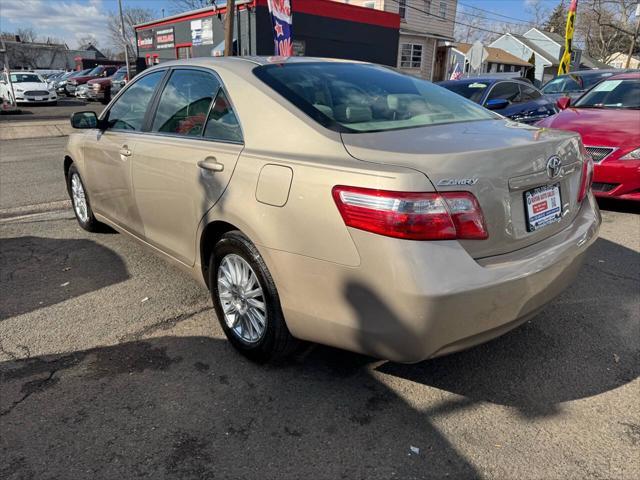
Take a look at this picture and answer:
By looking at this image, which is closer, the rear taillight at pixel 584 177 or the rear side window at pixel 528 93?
the rear taillight at pixel 584 177

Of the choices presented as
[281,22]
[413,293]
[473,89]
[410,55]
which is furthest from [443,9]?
[413,293]

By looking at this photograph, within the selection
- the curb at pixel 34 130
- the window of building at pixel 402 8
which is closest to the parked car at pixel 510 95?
the curb at pixel 34 130

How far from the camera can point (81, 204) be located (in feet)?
16.4

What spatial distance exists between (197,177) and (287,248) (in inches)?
35.2

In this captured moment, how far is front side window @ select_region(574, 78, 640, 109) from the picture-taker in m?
6.63

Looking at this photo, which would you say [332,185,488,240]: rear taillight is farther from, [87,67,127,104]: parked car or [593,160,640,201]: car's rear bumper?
[87,67,127,104]: parked car

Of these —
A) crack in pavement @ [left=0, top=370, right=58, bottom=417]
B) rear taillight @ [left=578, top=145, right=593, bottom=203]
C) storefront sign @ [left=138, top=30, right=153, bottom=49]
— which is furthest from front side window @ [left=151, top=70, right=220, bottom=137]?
storefront sign @ [left=138, top=30, right=153, bottom=49]

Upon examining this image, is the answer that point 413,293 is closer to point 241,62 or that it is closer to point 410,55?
point 241,62

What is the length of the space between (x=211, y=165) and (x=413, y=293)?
1.41m

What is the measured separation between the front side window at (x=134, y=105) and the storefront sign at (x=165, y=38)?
2392 centimetres

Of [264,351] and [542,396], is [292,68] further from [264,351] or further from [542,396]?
[542,396]

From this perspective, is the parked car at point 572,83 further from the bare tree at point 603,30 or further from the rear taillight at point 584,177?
the bare tree at point 603,30

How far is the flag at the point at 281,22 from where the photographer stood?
34.8 feet

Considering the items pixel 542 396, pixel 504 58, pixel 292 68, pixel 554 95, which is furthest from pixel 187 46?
pixel 504 58
